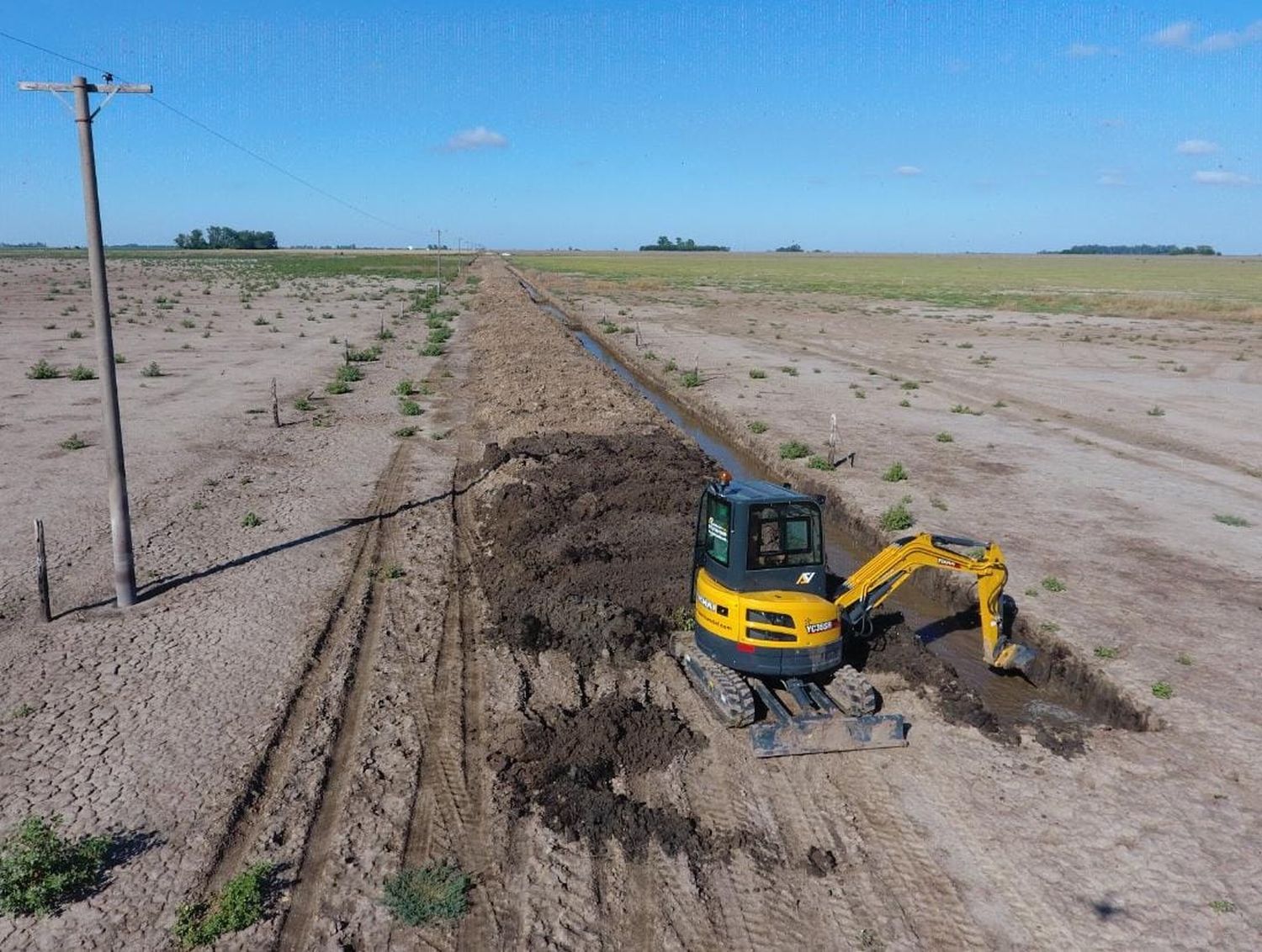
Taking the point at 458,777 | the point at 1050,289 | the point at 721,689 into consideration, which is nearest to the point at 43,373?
the point at 458,777

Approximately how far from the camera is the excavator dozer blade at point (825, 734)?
9750 millimetres

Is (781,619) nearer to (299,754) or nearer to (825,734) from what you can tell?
(825,734)

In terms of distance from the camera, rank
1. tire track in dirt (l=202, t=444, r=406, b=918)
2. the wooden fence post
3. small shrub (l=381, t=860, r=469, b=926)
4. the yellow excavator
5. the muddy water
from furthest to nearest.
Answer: the wooden fence post < the muddy water < the yellow excavator < tire track in dirt (l=202, t=444, r=406, b=918) < small shrub (l=381, t=860, r=469, b=926)

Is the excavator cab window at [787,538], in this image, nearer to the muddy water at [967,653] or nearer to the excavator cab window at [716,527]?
the excavator cab window at [716,527]

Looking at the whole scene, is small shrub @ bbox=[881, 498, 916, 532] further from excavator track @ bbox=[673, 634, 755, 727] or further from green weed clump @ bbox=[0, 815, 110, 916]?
green weed clump @ bbox=[0, 815, 110, 916]

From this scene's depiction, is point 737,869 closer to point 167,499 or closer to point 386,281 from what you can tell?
point 167,499

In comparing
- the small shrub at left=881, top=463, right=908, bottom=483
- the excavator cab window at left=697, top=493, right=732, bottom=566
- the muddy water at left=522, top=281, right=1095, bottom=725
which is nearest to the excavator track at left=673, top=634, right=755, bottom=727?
the excavator cab window at left=697, top=493, right=732, bottom=566

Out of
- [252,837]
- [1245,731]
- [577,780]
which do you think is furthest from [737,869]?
[1245,731]

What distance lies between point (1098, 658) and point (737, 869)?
7.20 meters

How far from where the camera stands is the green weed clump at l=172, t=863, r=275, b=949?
701 cm

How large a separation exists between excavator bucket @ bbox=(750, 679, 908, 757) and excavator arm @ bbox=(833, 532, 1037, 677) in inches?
60.8

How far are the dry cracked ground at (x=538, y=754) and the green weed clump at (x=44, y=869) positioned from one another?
215mm

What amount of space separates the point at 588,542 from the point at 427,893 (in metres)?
Result: 8.70

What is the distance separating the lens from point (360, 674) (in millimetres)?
11516
